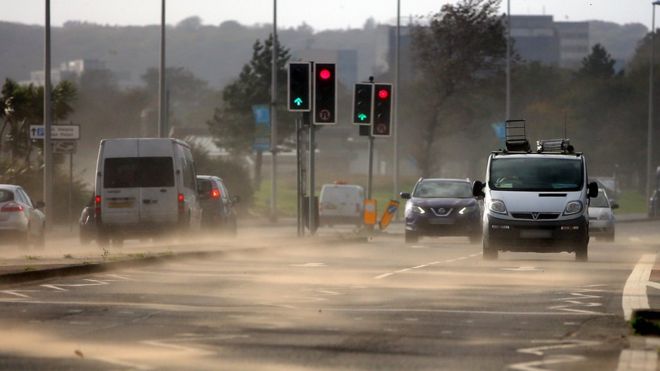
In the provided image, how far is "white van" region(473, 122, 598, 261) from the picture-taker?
1125 inches

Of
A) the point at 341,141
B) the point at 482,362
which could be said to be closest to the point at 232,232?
the point at 482,362

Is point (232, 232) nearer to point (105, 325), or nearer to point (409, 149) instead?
point (105, 325)

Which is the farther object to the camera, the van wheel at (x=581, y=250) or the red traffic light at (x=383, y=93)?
the red traffic light at (x=383, y=93)

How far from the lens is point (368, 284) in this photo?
21109 millimetres

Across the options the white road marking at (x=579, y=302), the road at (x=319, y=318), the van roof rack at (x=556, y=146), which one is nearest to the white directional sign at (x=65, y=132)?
the van roof rack at (x=556, y=146)

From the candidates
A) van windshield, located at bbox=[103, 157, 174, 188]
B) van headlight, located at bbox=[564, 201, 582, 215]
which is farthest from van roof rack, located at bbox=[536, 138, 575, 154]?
van windshield, located at bbox=[103, 157, 174, 188]

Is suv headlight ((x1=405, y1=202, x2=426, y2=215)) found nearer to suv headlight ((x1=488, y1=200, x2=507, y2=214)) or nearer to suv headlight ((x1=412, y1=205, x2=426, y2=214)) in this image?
suv headlight ((x1=412, y1=205, x2=426, y2=214))

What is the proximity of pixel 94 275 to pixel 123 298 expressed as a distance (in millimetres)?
4949

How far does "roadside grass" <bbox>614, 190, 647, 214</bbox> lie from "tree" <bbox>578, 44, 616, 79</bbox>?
42.2ft

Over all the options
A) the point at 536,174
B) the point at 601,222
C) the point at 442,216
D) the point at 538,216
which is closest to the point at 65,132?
the point at 442,216

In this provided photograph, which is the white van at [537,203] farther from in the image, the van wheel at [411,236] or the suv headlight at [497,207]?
the van wheel at [411,236]

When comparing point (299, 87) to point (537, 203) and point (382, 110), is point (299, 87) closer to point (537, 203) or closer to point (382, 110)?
point (382, 110)

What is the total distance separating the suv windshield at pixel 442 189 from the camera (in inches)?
1615

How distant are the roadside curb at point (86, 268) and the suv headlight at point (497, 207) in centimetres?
518
